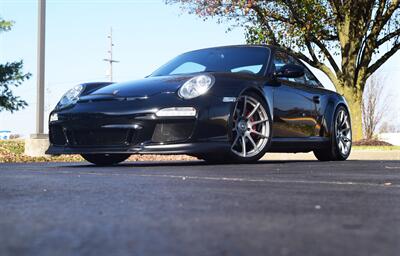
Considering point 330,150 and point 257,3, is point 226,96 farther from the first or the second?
point 257,3

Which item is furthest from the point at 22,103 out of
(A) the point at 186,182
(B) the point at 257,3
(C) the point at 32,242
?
(C) the point at 32,242

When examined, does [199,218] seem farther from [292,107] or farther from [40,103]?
[40,103]

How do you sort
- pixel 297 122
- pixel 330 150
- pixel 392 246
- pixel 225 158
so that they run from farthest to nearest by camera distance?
pixel 330 150 → pixel 297 122 → pixel 225 158 → pixel 392 246

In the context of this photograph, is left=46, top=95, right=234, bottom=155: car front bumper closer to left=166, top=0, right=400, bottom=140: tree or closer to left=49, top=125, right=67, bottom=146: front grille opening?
left=49, top=125, right=67, bottom=146: front grille opening

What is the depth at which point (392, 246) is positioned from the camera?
165 centimetres

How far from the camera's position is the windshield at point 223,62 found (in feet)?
23.1

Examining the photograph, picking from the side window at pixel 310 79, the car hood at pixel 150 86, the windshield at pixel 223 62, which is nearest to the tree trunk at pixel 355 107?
the side window at pixel 310 79

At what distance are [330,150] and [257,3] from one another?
10.2 meters

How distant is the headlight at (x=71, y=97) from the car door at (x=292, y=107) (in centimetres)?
214

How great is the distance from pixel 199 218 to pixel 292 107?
5.08 metres

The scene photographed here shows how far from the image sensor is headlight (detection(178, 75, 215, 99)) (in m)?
5.93

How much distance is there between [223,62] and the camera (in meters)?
7.15

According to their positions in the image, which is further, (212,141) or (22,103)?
(22,103)

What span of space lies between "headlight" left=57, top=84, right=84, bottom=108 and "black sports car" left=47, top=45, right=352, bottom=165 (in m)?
0.02
